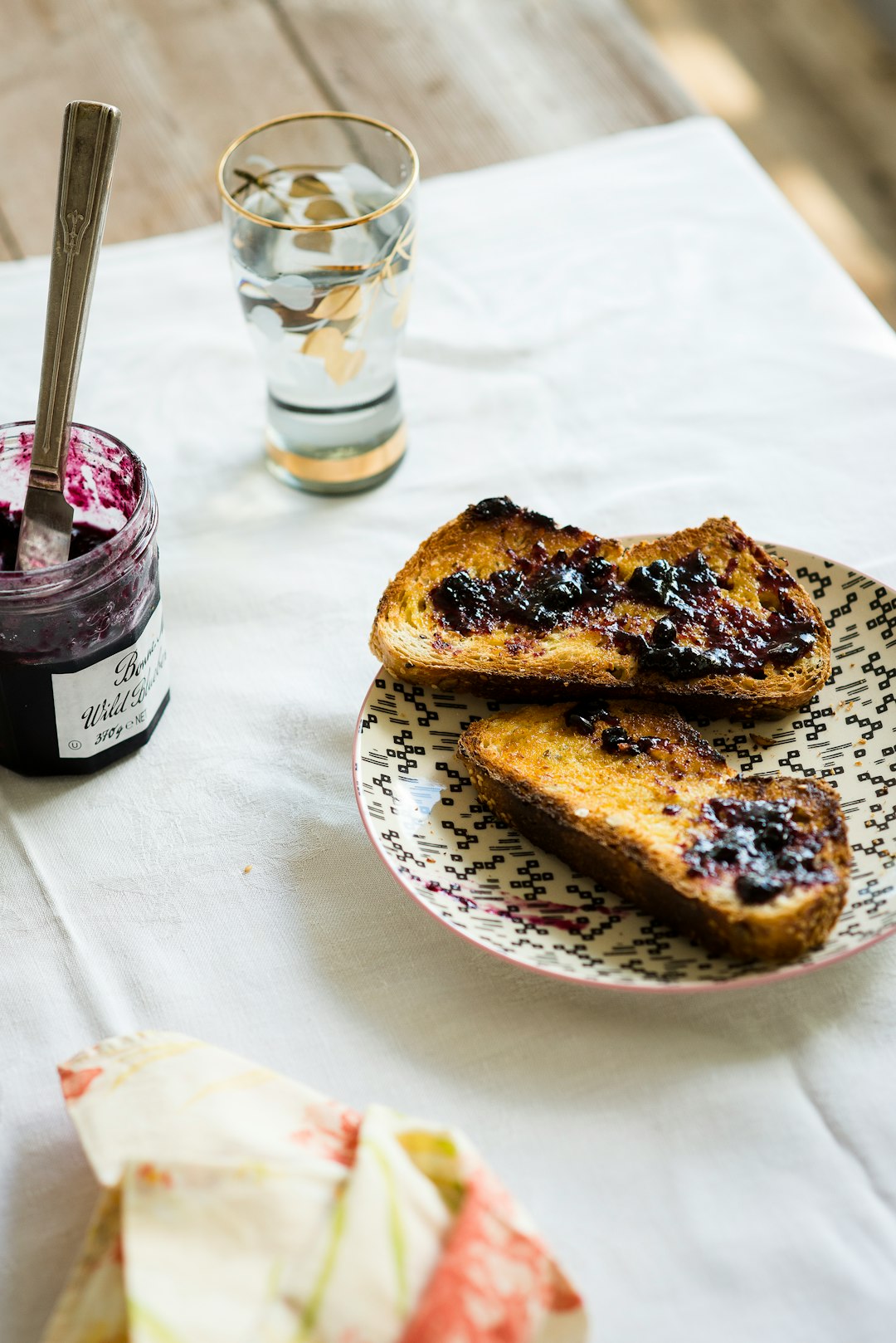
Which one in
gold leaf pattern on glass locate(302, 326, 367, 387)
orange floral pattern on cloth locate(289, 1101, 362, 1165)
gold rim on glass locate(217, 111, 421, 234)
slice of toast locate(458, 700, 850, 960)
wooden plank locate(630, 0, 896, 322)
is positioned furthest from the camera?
wooden plank locate(630, 0, 896, 322)

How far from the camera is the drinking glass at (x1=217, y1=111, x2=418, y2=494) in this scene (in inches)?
60.0

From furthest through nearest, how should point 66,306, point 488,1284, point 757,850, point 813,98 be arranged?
point 813,98
point 66,306
point 757,850
point 488,1284

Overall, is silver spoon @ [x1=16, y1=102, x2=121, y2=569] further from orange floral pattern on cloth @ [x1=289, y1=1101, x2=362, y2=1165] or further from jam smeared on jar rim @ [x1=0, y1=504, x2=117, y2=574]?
orange floral pattern on cloth @ [x1=289, y1=1101, x2=362, y2=1165]

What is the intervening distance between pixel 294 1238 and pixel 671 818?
20.4 inches

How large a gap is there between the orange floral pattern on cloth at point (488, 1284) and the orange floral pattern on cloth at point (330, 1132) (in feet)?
0.36

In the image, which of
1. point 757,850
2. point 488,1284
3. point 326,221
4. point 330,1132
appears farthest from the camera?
point 326,221

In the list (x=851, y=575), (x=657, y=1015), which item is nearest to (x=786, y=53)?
(x=851, y=575)

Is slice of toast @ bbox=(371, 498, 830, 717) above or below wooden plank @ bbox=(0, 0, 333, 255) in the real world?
below

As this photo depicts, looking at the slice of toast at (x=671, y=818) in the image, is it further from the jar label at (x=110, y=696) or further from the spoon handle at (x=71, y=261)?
the spoon handle at (x=71, y=261)

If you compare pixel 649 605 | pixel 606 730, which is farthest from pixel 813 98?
pixel 606 730

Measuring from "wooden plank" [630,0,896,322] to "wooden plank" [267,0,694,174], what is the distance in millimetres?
1443

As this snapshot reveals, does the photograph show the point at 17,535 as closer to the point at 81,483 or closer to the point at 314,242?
the point at 81,483

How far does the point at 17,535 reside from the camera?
136 centimetres

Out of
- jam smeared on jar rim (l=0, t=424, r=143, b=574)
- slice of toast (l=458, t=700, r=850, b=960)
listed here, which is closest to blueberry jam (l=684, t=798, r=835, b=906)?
slice of toast (l=458, t=700, r=850, b=960)
